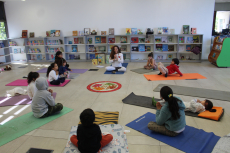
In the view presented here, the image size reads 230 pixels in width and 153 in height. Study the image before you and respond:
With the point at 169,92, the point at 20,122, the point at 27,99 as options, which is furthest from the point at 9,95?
the point at 169,92

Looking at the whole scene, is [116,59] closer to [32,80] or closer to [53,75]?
[53,75]

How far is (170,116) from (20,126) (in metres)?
2.45

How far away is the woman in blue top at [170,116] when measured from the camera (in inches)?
94.8

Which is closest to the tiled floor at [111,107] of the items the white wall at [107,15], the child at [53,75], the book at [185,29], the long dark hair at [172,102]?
the child at [53,75]

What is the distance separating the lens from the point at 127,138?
265cm

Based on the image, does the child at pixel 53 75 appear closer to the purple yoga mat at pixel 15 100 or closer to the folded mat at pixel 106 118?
the purple yoga mat at pixel 15 100

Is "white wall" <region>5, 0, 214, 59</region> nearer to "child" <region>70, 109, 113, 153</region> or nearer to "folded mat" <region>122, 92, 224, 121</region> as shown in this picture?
"folded mat" <region>122, 92, 224, 121</region>

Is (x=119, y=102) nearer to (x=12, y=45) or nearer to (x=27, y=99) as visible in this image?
(x=27, y=99)

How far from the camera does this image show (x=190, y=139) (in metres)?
2.53

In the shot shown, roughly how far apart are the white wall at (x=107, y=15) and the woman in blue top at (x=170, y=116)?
272 inches

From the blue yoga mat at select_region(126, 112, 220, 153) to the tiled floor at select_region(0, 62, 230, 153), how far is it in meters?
0.10

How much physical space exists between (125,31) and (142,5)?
1.44 m

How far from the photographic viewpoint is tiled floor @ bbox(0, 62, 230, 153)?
2543 millimetres

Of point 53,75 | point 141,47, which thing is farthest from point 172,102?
point 141,47
